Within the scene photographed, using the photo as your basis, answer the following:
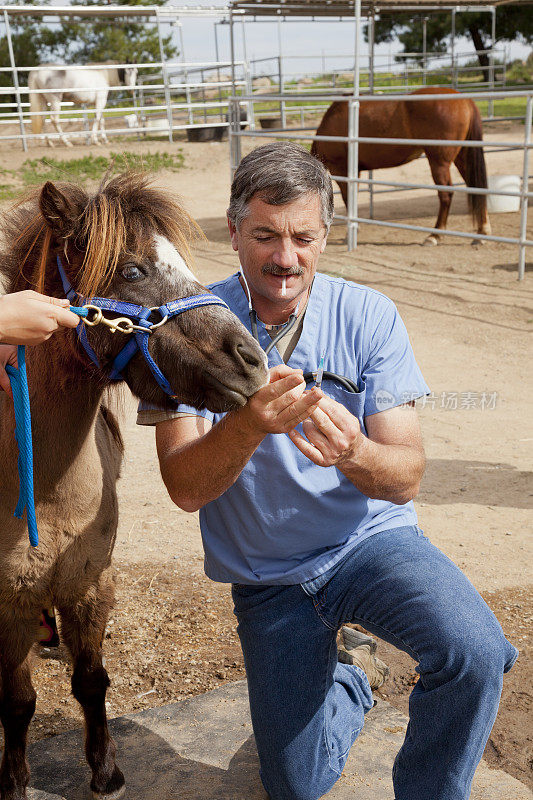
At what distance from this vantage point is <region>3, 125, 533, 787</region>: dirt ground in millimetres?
2684

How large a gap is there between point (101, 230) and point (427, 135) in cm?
884

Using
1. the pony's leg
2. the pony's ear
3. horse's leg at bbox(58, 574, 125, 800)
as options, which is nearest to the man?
horse's leg at bbox(58, 574, 125, 800)

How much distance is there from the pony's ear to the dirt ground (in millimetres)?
432

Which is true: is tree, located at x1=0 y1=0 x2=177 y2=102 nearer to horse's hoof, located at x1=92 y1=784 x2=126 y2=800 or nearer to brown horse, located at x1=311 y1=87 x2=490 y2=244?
brown horse, located at x1=311 y1=87 x2=490 y2=244

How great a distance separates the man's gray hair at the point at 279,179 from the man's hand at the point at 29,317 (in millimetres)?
637

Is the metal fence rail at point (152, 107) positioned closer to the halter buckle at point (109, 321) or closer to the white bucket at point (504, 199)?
the white bucket at point (504, 199)

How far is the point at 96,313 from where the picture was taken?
5.85 feet

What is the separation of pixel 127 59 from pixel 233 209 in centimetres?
3164

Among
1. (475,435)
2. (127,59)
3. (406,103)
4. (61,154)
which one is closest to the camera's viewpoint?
(475,435)

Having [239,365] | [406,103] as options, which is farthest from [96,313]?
[406,103]

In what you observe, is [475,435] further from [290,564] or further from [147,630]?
[290,564]

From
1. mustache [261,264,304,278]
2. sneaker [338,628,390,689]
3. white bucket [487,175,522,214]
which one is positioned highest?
mustache [261,264,304,278]

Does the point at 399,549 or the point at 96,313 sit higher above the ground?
the point at 96,313

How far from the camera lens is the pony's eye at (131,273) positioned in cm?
178
